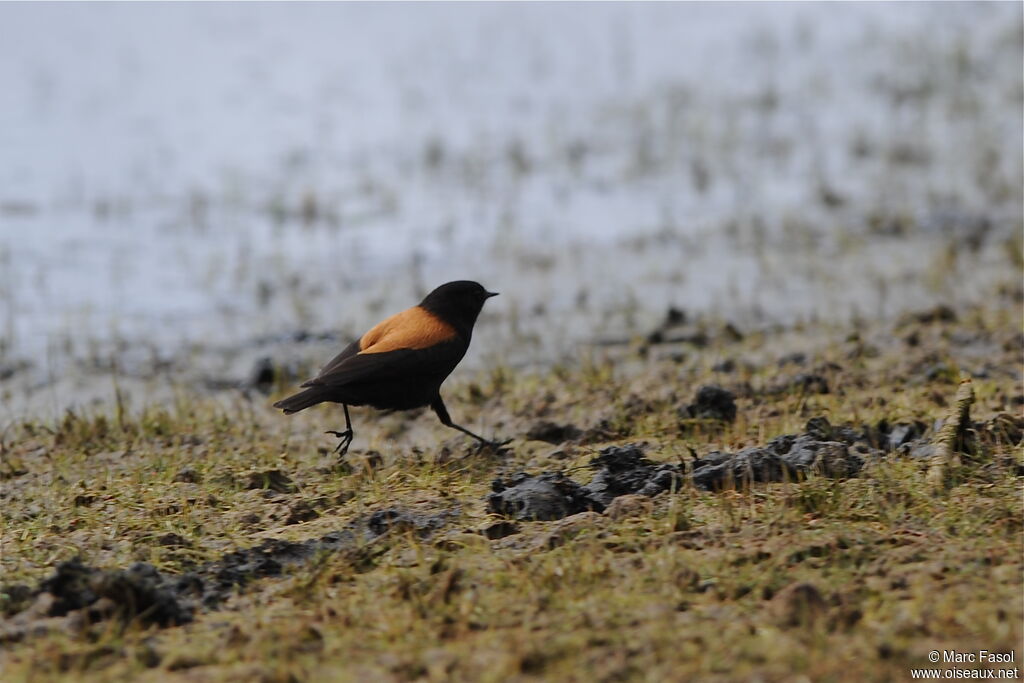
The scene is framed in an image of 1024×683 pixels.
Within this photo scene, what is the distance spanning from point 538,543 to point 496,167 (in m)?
10.9

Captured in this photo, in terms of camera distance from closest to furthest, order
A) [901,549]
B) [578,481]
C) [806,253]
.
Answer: [901,549] → [578,481] → [806,253]

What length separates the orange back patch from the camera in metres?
5.45

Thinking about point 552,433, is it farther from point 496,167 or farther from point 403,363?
point 496,167

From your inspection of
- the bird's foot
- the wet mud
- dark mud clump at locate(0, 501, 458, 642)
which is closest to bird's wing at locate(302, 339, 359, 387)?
the bird's foot

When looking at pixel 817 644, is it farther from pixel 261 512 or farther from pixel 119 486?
pixel 119 486

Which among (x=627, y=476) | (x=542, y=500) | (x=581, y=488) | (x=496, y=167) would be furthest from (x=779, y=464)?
(x=496, y=167)

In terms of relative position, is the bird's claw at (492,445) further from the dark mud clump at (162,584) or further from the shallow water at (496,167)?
the shallow water at (496,167)

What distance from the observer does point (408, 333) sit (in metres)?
5.52

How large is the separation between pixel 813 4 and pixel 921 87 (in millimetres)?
3996

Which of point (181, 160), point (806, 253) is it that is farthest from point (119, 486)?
point (181, 160)

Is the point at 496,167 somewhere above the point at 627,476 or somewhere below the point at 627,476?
above

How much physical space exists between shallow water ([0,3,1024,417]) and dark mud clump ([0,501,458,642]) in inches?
176

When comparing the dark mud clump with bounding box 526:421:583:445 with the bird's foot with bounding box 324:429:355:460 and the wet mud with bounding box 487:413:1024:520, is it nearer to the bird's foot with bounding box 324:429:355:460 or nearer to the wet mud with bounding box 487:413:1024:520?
the wet mud with bounding box 487:413:1024:520

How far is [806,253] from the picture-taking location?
1119 centimetres
